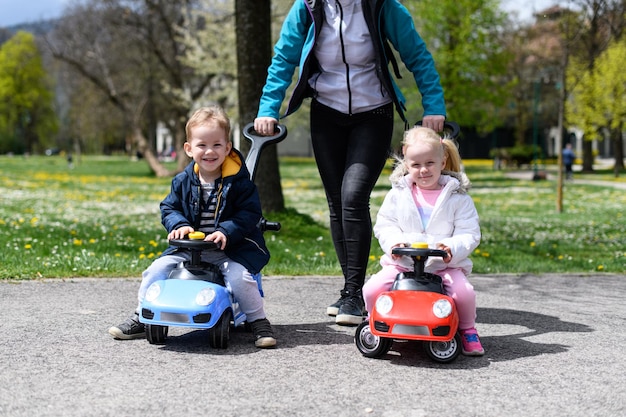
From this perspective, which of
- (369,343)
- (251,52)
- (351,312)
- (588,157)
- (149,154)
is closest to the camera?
(369,343)

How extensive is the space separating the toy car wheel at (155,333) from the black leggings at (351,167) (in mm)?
1264

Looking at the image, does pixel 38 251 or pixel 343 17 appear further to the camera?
pixel 38 251

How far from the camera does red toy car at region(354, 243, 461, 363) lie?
360 cm

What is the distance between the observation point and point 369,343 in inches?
150

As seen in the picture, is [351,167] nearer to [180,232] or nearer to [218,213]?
[218,213]

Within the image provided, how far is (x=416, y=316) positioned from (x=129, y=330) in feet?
5.03

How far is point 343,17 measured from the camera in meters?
4.59

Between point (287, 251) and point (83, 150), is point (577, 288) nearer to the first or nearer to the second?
point (287, 251)

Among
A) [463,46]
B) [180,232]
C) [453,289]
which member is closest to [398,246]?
[453,289]

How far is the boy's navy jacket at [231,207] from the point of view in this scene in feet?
13.6

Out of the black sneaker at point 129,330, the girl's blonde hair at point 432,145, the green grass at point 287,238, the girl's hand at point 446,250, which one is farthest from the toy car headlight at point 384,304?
the green grass at point 287,238

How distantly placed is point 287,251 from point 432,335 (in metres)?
4.43

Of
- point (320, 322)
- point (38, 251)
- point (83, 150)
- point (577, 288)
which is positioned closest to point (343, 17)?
point (320, 322)

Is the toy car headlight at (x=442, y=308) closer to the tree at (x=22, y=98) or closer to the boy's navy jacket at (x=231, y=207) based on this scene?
the boy's navy jacket at (x=231, y=207)
